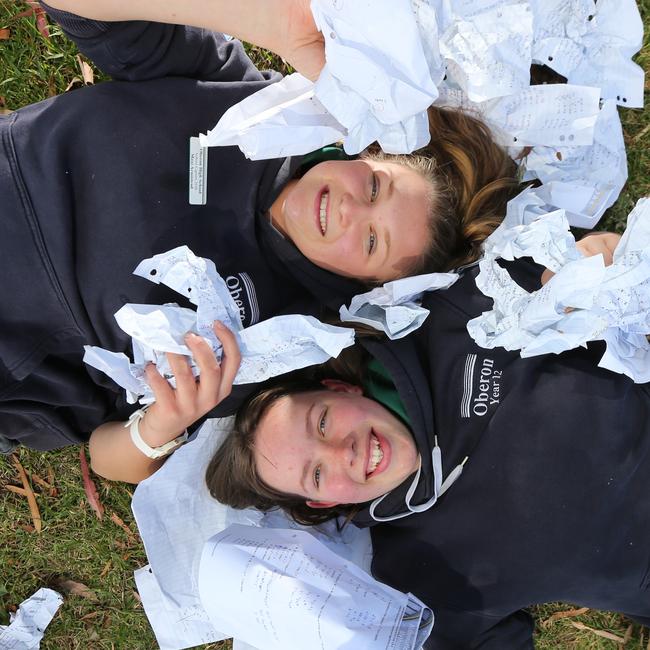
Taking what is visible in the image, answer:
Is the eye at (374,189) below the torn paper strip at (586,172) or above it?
above

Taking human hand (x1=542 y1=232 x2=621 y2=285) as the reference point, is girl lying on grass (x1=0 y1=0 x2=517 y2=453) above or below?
above

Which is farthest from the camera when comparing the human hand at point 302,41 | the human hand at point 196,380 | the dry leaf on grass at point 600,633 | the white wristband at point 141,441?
the dry leaf on grass at point 600,633

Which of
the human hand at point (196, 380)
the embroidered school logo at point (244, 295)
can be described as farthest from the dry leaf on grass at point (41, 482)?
the embroidered school logo at point (244, 295)

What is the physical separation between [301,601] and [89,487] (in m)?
1.12

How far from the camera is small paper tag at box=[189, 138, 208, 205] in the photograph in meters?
1.91

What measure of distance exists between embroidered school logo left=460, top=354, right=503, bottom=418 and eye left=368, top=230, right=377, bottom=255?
489 millimetres

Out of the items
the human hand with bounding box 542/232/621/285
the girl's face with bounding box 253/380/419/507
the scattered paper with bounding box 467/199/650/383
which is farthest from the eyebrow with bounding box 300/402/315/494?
the human hand with bounding box 542/232/621/285

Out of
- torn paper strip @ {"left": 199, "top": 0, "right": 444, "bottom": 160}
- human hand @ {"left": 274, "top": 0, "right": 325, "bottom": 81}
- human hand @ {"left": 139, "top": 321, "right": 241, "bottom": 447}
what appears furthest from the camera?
human hand @ {"left": 139, "top": 321, "right": 241, "bottom": 447}

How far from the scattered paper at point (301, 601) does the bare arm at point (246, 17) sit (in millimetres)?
1445

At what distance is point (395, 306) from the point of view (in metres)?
1.97

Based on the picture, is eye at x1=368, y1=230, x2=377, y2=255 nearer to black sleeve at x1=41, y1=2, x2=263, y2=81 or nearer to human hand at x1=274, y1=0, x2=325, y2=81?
human hand at x1=274, y1=0, x2=325, y2=81

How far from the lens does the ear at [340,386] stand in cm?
201

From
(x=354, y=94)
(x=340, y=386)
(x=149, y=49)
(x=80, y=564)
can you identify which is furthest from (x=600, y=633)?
(x=149, y=49)

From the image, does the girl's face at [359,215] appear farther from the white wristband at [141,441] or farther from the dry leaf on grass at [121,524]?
the dry leaf on grass at [121,524]
